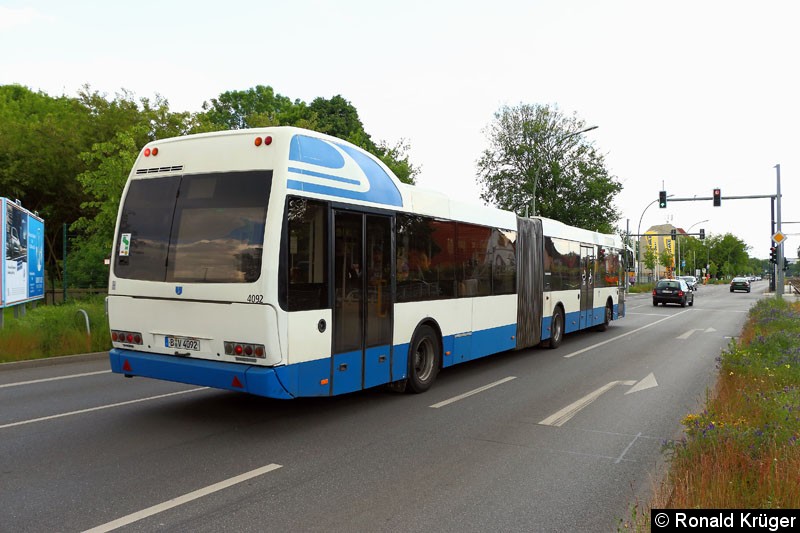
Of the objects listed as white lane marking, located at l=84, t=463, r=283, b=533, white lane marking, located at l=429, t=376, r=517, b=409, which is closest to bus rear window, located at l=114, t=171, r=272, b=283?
white lane marking, located at l=84, t=463, r=283, b=533

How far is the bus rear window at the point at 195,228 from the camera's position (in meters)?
6.11

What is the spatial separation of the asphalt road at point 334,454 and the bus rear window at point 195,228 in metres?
1.80

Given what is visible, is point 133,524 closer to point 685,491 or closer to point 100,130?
point 685,491

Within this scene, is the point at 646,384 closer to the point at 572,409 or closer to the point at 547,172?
the point at 572,409

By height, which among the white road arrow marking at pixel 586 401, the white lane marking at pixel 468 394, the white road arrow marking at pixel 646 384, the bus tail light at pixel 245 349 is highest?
the bus tail light at pixel 245 349

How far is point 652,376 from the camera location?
10.5 metres

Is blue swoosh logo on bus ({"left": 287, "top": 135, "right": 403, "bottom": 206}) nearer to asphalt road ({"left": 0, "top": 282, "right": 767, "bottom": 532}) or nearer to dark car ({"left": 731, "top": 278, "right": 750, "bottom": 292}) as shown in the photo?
asphalt road ({"left": 0, "top": 282, "right": 767, "bottom": 532})

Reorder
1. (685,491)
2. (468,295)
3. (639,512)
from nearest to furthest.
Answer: (685,491) < (639,512) < (468,295)

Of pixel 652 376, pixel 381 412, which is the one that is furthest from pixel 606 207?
pixel 381 412

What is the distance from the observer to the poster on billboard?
13492 mm

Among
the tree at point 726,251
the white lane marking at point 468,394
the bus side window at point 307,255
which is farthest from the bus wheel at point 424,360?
the tree at point 726,251

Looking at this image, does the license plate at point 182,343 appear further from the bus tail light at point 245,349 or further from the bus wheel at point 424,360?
the bus wheel at point 424,360

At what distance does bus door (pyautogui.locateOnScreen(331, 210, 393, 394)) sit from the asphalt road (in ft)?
2.11

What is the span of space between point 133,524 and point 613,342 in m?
13.9
